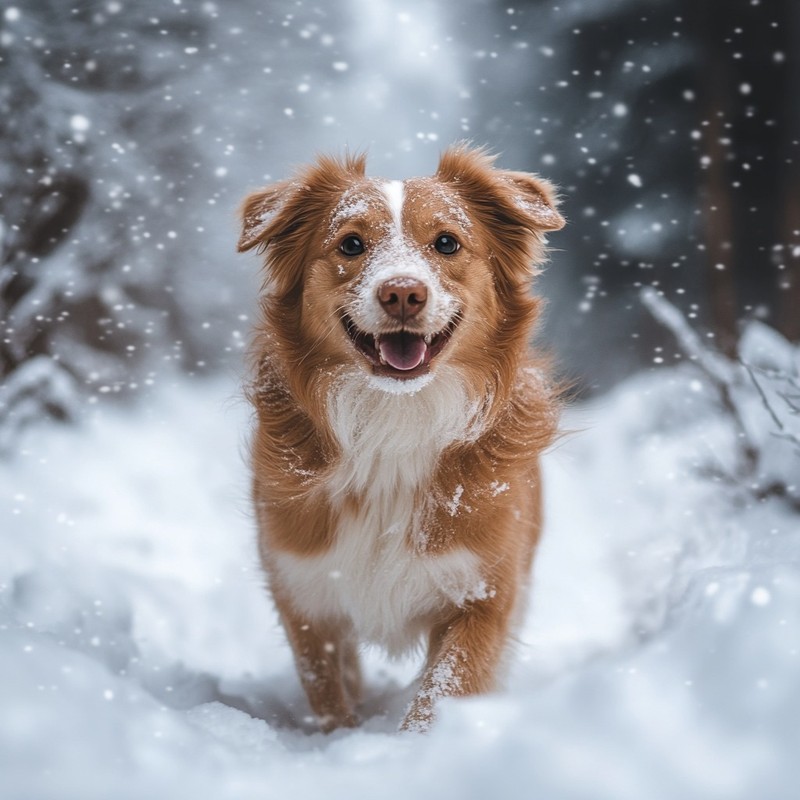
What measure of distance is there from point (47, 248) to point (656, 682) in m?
4.62

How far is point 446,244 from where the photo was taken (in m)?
3.00

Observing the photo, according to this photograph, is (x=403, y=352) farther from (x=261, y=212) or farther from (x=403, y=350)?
(x=261, y=212)

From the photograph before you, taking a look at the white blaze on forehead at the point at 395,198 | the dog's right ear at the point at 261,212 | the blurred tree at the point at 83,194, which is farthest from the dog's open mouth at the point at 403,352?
the blurred tree at the point at 83,194

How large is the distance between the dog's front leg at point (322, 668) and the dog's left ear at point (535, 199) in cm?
155

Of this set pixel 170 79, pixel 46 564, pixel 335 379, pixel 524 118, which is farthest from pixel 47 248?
pixel 335 379

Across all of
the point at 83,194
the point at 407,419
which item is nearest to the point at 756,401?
the point at 407,419

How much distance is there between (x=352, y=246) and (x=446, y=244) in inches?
11.4

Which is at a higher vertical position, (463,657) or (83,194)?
(83,194)

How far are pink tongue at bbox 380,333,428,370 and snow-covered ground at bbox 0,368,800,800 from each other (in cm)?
95

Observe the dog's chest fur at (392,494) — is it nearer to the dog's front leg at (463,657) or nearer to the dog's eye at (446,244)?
the dog's front leg at (463,657)

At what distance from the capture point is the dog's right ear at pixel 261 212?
3.13 m

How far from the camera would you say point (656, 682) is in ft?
7.93

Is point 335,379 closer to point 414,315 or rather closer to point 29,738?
point 414,315

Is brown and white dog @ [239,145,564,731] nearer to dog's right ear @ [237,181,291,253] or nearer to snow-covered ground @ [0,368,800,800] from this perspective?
dog's right ear @ [237,181,291,253]
